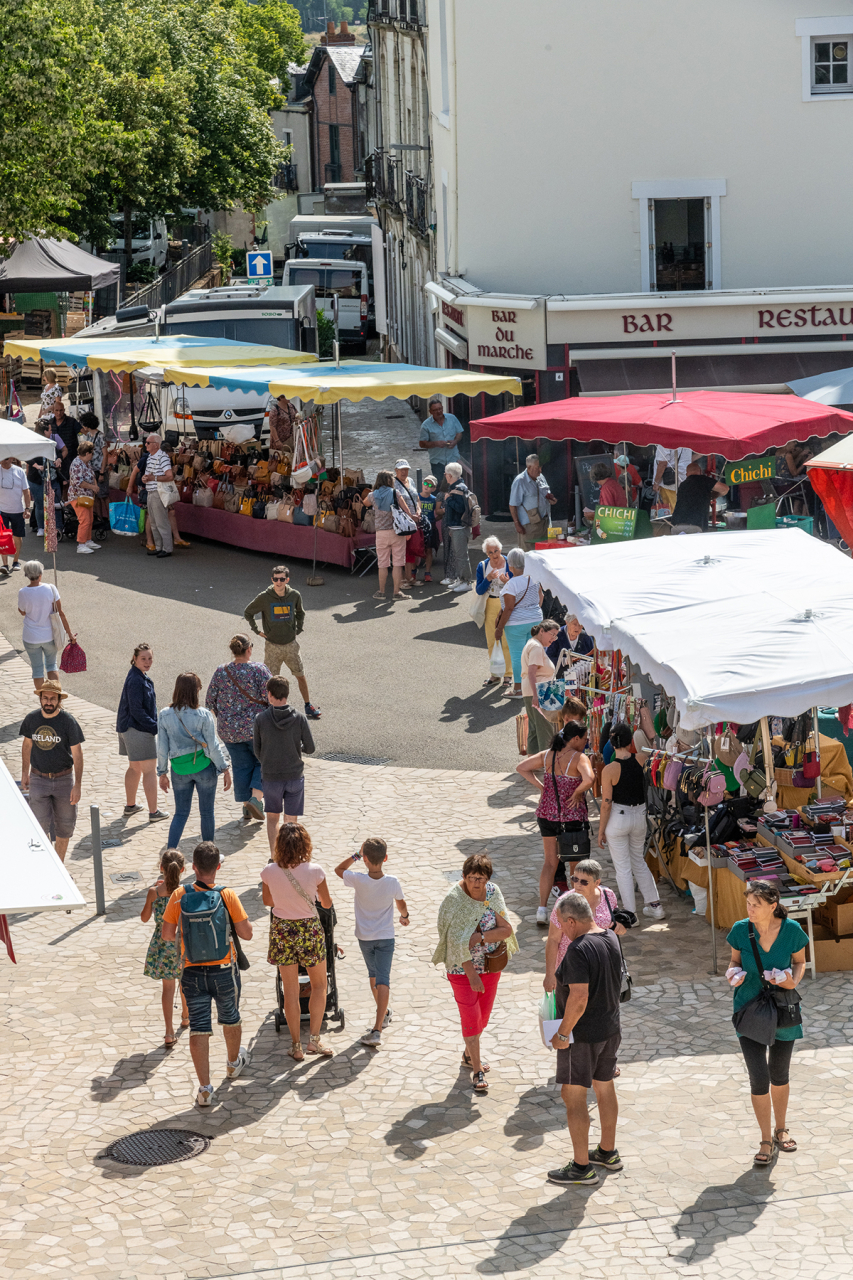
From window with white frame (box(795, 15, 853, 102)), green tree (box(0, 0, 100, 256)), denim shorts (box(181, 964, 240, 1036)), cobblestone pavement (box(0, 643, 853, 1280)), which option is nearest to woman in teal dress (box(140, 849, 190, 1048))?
cobblestone pavement (box(0, 643, 853, 1280))

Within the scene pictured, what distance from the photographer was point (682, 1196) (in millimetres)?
7133

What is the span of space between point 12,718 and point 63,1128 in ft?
24.4

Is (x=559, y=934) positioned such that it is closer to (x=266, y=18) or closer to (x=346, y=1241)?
(x=346, y=1241)

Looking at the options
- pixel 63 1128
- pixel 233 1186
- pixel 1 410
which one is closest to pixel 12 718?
pixel 63 1128

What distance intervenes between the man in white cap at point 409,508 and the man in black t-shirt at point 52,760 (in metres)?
7.93

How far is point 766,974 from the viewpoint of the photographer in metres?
7.24

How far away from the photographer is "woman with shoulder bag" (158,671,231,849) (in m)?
10.9

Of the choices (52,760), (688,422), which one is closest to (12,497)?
(688,422)

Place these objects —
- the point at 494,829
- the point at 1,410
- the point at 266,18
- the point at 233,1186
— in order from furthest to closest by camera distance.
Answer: the point at 266,18 → the point at 1,410 → the point at 494,829 → the point at 233,1186

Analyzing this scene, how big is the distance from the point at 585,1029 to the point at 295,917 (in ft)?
6.66

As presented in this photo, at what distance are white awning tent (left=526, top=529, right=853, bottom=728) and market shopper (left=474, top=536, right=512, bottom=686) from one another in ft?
8.92

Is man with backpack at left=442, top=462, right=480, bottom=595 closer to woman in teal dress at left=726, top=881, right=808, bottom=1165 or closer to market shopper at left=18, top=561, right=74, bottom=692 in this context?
market shopper at left=18, top=561, right=74, bottom=692

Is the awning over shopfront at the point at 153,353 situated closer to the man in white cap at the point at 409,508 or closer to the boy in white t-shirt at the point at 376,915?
the man in white cap at the point at 409,508

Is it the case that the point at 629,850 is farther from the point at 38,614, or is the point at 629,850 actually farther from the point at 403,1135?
the point at 38,614
